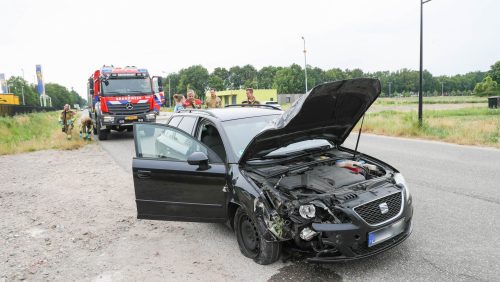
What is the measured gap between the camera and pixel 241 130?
4.61 m

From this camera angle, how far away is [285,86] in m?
105

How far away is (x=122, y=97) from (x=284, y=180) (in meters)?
13.2

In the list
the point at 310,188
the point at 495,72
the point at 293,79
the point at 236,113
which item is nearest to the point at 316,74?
the point at 293,79

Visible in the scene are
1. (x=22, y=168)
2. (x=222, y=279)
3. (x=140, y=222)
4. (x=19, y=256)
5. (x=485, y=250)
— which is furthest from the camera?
(x=22, y=168)

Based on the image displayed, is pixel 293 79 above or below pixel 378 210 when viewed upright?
above

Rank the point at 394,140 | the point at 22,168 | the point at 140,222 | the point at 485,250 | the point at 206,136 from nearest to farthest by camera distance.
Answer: the point at 485,250
the point at 206,136
the point at 140,222
the point at 22,168
the point at 394,140

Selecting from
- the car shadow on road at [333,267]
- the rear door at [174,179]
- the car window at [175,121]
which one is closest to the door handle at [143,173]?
the rear door at [174,179]

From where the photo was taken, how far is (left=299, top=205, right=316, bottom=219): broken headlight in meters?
3.27

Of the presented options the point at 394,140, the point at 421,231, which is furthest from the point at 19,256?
the point at 394,140

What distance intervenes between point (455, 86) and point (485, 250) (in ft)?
541

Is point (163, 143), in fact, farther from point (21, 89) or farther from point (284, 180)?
point (21, 89)

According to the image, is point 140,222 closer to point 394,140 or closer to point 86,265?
point 86,265

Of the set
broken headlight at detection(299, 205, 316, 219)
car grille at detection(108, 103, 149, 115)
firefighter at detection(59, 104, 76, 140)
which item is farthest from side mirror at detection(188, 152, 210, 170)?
firefighter at detection(59, 104, 76, 140)

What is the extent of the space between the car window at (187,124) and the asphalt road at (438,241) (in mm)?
1361
